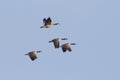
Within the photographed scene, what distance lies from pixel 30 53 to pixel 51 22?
3693 mm

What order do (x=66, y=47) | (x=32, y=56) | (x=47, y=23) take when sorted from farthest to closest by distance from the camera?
(x=66, y=47) < (x=32, y=56) < (x=47, y=23)

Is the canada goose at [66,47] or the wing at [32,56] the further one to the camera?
the canada goose at [66,47]

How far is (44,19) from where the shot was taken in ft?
333

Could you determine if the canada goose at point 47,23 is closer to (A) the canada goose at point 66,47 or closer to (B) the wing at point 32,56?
(A) the canada goose at point 66,47

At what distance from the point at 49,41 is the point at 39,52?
456cm

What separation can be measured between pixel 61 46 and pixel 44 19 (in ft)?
9.97

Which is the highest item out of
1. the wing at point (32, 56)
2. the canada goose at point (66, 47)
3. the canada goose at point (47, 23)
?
the canada goose at point (47, 23)

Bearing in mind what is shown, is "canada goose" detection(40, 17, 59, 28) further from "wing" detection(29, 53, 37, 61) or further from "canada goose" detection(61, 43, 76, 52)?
"wing" detection(29, 53, 37, 61)

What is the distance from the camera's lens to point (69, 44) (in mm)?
103438

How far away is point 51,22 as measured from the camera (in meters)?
101

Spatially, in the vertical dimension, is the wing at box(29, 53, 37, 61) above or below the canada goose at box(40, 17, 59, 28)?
below

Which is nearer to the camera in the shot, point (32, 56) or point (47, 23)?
point (47, 23)

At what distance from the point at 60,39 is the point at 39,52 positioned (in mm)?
3882

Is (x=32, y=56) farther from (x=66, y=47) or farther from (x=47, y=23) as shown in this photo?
(x=47, y=23)
